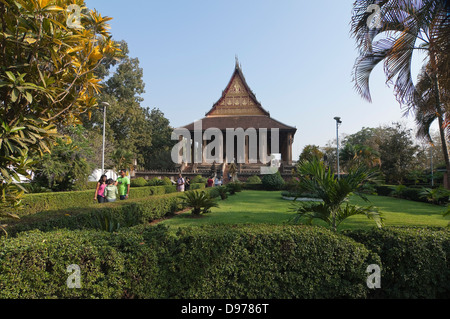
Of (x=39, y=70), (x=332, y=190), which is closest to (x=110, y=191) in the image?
(x=39, y=70)

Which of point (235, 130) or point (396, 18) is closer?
point (396, 18)

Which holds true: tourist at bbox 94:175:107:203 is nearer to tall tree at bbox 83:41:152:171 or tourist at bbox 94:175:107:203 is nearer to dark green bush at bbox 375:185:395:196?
dark green bush at bbox 375:185:395:196

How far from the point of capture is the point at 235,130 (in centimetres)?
3059

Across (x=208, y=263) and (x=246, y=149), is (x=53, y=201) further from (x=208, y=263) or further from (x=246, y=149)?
(x=246, y=149)

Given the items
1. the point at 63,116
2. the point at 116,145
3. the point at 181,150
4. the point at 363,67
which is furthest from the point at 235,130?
the point at 63,116

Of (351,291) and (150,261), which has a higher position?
(150,261)

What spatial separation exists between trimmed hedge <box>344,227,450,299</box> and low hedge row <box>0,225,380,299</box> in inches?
9.9

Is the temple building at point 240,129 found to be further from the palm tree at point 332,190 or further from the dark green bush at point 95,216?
the palm tree at point 332,190

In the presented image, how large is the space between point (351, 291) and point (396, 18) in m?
4.76

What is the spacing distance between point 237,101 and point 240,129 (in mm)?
4408

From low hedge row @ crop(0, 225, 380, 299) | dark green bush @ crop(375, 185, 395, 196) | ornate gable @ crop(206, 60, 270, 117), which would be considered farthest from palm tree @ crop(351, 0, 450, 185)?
ornate gable @ crop(206, 60, 270, 117)

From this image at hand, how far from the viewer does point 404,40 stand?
4.92 metres

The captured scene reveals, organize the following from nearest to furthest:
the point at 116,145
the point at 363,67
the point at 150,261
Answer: the point at 150,261, the point at 363,67, the point at 116,145
